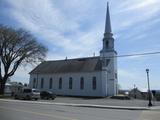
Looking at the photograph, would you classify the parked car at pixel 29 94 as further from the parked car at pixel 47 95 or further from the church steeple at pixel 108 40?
the church steeple at pixel 108 40

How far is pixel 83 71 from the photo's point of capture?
5841 cm

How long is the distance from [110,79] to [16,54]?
23.1 meters

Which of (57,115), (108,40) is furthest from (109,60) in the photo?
(57,115)

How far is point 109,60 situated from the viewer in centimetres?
5875

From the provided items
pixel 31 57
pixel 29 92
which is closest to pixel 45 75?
pixel 31 57

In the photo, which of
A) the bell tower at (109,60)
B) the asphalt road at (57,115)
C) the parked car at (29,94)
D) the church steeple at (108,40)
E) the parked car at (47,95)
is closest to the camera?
the asphalt road at (57,115)

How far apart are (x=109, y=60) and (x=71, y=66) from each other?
10.5 m

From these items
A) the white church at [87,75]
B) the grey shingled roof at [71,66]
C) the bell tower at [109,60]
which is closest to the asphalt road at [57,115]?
the white church at [87,75]

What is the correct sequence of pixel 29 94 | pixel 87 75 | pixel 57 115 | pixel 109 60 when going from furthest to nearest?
1. pixel 109 60
2. pixel 87 75
3. pixel 29 94
4. pixel 57 115

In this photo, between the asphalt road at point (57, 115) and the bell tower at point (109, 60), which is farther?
the bell tower at point (109, 60)

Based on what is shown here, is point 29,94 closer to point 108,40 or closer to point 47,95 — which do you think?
point 47,95

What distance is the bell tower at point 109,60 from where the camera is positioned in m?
57.4

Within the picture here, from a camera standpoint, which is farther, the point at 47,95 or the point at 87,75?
Answer: the point at 87,75

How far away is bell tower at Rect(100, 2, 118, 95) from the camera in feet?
188
